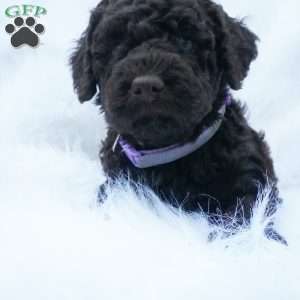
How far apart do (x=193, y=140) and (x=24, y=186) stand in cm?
83

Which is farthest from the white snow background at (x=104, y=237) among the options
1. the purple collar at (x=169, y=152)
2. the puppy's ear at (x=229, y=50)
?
the puppy's ear at (x=229, y=50)

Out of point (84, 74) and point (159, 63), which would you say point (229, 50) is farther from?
point (84, 74)

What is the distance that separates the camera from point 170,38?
10.5ft

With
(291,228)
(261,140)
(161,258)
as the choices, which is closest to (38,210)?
(161,258)

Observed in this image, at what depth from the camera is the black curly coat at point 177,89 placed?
118 inches

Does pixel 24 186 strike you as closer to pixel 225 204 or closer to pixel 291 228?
pixel 225 204

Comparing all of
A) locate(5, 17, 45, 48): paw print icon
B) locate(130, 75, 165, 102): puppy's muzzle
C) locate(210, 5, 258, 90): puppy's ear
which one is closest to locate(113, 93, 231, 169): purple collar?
locate(210, 5, 258, 90): puppy's ear

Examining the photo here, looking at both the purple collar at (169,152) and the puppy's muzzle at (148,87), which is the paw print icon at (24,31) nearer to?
the purple collar at (169,152)

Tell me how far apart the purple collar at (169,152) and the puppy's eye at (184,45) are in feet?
1.27

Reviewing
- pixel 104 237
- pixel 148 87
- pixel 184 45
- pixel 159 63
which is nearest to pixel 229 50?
pixel 184 45

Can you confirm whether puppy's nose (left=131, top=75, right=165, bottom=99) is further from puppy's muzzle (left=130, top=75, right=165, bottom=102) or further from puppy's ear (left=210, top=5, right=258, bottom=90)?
puppy's ear (left=210, top=5, right=258, bottom=90)

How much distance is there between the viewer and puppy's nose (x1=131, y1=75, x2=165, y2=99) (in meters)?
Result: 2.86

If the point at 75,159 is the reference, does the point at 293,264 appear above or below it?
above

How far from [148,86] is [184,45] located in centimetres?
42
